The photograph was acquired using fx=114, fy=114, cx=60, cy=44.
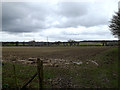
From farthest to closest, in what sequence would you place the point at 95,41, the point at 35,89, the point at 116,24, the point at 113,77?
the point at 95,41 → the point at 116,24 → the point at 113,77 → the point at 35,89

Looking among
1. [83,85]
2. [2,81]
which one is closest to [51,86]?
[83,85]

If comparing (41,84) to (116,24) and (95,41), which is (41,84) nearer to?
(116,24)

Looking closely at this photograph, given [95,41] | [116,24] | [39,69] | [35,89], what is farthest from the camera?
[95,41]

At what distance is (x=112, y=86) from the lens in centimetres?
557

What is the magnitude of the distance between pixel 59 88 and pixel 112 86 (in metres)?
2.60

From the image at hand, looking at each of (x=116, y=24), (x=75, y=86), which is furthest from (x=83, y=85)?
(x=116, y=24)

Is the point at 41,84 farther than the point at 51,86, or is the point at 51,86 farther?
the point at 51,86

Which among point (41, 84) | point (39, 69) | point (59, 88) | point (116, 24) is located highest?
point (116, 24)

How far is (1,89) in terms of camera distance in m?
5.52

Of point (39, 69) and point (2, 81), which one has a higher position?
point (39, 69)

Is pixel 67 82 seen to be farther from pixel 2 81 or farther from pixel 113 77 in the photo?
pixel 2 81

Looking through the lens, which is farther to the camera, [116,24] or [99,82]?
[116,24]

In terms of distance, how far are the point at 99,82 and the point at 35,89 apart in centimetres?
337

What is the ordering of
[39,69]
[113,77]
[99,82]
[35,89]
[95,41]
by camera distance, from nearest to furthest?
[39,69] < [35,89] < [99,82] < [113,77] < [95,41]
